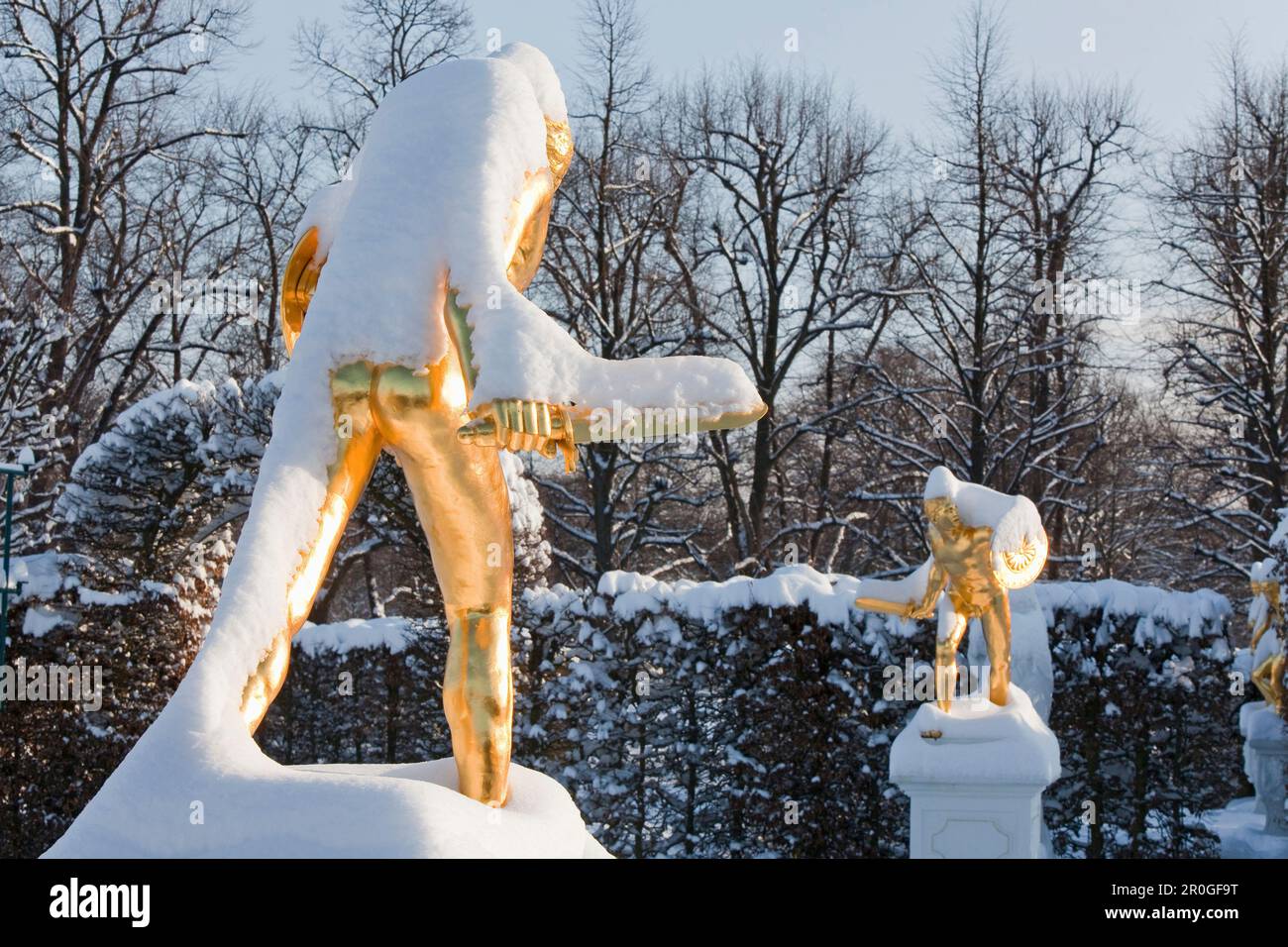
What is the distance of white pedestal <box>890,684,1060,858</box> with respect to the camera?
8.10m

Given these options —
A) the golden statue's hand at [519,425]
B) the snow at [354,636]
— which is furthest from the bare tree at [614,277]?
the golden statue's hand at [519,425]

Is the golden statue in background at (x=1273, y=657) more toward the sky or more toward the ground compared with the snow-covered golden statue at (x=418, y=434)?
more toward the ground

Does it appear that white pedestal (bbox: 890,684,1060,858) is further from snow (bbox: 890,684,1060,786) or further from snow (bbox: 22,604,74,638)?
snow (bbox: 22,604,74,638)

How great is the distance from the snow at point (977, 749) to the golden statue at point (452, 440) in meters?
5.63

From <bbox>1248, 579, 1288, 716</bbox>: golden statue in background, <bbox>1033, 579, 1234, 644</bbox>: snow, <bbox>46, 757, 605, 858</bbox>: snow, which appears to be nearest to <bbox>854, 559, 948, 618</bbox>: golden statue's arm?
<bbox>1033, 579, 1234, 644</bbox>: snow

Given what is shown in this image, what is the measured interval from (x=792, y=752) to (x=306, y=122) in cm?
1262

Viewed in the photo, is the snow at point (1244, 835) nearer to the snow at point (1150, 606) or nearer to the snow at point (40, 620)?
the snow at point (1150, 606)

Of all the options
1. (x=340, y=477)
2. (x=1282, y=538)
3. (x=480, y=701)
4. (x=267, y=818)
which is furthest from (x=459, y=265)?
(x=1282, y=538)

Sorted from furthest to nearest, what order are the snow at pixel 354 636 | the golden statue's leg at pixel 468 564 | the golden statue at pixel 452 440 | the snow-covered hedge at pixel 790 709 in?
the snow at pixel 354 636 < the snow-covered hedge at pixel 790 709 < the golden statue's leg at pixel 468 564 < the golden statue at pixel 452 440

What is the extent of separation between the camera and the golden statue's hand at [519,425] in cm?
263

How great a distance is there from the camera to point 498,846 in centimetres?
262

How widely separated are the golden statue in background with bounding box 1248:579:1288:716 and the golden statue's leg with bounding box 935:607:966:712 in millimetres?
5009

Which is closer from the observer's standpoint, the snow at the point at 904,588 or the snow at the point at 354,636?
the snow at the point at 904,588
